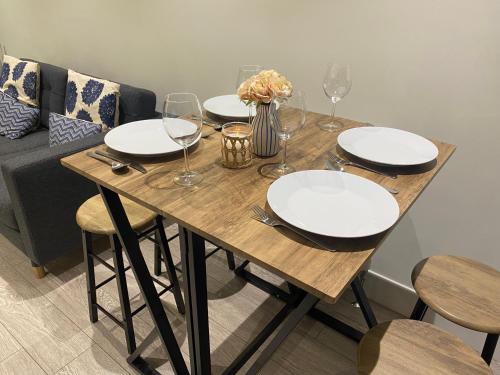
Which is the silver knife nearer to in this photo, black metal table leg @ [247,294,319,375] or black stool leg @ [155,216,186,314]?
black stool leg @ [155,216,186,314]

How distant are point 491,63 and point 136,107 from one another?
1.86m

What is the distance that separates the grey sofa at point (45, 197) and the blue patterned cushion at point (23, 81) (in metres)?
1.05

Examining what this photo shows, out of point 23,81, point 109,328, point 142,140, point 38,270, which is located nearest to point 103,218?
point 142,140

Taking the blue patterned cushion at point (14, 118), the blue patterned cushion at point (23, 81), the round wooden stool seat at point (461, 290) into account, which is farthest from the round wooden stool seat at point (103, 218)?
the blue patterned cushion at point (23, 81)

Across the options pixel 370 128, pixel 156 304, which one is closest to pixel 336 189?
pixel 370 128

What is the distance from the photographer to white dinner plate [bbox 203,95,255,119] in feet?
4.82

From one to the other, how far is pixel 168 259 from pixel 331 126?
956 mm

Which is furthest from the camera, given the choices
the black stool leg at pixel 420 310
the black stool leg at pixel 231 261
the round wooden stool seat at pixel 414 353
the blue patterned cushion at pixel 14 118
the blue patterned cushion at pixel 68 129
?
the blue patterned cushion at pixel 14 118

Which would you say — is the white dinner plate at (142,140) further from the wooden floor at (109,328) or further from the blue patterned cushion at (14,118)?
the blue patterned cushion at (14,118)

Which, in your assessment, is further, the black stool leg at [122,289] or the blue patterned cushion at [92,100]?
the blue patterned cushion at [92,100]

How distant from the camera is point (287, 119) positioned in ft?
3.67

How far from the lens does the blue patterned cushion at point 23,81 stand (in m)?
2.89

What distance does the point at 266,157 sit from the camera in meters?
1.23

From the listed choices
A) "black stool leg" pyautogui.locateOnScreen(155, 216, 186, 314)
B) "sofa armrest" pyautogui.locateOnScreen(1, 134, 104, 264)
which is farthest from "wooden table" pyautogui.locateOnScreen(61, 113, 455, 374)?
"sofa armrest" pyautogui.locateOnScreen(1, 134, 104, 264)
